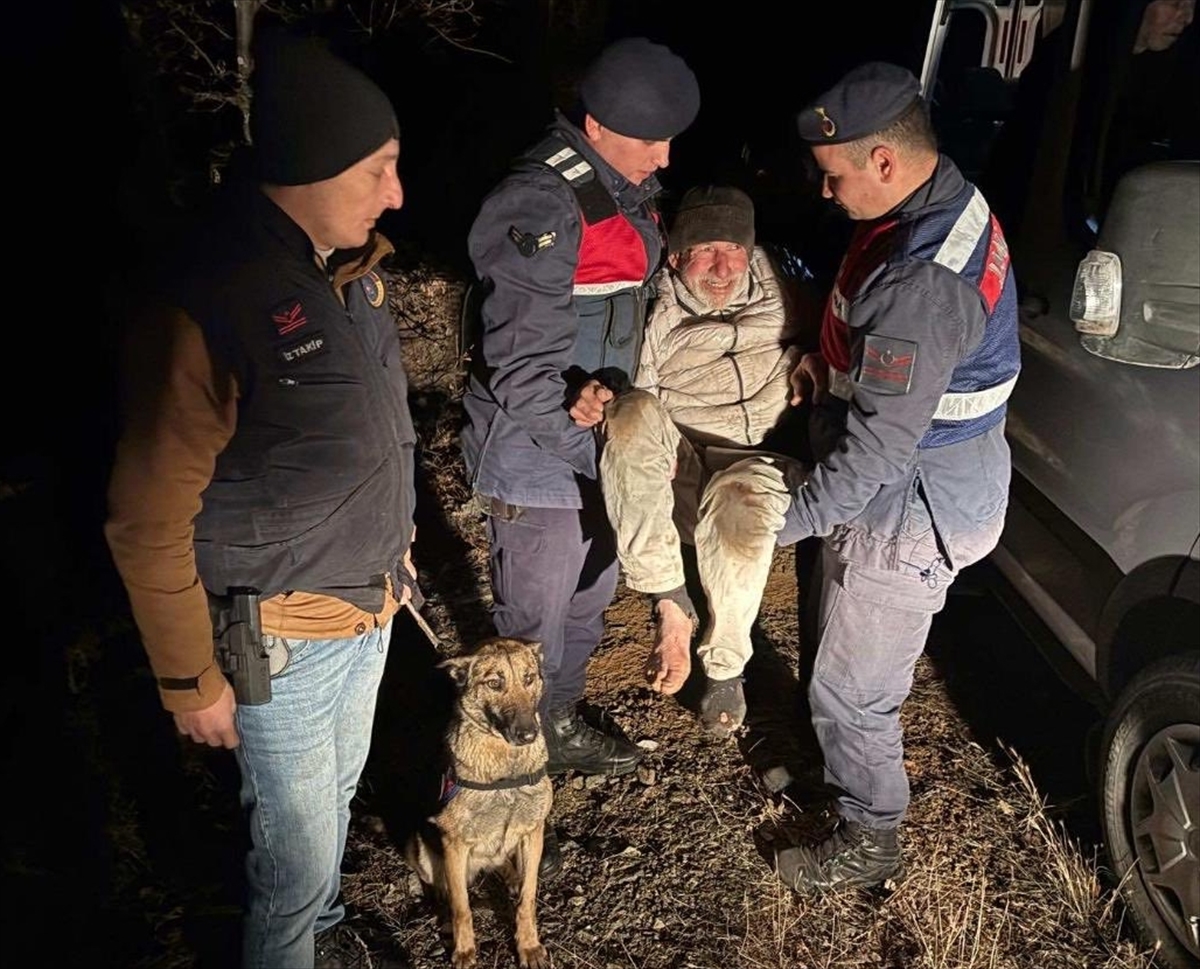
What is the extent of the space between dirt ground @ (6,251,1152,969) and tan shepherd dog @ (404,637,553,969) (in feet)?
0.61

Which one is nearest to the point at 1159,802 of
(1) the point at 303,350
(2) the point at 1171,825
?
(2) the point at 1171,825

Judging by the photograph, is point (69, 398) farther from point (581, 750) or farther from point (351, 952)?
point (581, 750)

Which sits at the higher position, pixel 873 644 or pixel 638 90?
pixel 638 90

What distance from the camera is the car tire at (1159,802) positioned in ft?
8.41

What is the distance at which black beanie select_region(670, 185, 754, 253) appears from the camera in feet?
10.7

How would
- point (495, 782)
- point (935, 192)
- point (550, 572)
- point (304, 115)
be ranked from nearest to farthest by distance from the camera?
point (304, 115), point (935, 192), point (495, 782), point (550, 572)

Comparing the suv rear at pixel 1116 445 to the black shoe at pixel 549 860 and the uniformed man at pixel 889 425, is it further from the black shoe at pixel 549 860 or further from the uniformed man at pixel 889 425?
the black shoe at pixel 549 860

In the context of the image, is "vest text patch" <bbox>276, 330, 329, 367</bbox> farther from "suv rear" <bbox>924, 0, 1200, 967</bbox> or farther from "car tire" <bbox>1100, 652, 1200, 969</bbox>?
"car tire" <bbox>1100, 652, 1200, 969</bbox>

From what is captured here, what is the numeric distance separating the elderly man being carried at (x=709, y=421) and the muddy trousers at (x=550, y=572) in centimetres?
21

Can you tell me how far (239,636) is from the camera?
6.55 feet

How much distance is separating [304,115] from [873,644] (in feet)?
6.62

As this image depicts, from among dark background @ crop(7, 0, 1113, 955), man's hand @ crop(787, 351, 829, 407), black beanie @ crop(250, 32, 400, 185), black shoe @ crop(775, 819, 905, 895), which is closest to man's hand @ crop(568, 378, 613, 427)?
man's hand @ crop(787, 351, 829, 407)

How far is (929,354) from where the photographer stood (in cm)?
231

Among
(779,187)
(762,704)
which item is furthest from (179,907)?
(779,187)
